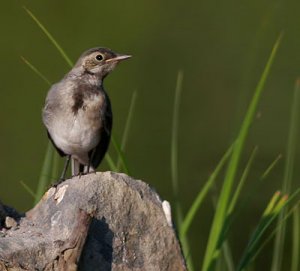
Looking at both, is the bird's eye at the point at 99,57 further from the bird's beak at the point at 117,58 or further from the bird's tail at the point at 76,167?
the bird's tail at the point at 76,167

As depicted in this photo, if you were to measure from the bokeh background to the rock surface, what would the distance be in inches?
224

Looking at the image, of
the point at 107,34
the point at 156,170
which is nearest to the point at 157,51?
the point at 107,34

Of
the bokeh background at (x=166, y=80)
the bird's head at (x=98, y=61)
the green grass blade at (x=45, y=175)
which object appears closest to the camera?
the green grass blade at (x=45, y=175)

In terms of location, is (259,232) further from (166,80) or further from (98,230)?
(166,80)

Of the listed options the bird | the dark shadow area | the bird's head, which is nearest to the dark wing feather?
the bird

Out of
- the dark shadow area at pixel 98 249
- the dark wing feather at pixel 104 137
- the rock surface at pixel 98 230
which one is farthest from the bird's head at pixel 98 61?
the dark shadow area at pixel 98 249

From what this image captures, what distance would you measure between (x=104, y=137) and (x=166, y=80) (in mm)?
8547

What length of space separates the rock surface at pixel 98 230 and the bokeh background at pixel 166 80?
18.6 ft

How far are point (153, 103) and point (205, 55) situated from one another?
2.18 m

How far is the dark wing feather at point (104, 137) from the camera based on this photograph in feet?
22.9

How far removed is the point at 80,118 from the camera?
23.0ft

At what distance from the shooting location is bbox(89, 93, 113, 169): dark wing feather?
22.9ft

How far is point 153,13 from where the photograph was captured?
1803cm

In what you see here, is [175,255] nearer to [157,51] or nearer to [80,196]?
[80,196]
